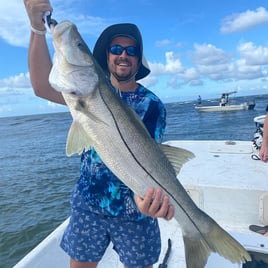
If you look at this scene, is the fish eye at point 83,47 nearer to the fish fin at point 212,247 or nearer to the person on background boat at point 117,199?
the person on background boat at point 117,199

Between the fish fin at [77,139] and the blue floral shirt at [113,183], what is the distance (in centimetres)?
41

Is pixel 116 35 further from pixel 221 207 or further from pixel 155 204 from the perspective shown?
pixel 221 207

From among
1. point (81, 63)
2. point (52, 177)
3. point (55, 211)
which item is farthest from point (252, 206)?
point (52, 177)

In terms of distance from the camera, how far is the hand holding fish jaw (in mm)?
2111

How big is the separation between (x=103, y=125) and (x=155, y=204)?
72cm

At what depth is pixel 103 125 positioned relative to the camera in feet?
7.23

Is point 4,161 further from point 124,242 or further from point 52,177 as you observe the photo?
point 124,242

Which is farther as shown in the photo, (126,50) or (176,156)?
(126,50)

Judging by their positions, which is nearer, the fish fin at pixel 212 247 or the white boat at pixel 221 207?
the fish fin at pixel 212 247

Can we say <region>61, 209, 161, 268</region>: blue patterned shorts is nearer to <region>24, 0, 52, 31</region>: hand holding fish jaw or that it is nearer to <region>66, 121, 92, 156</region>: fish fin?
<region>66, 121, 92, 156</region>: fish fin

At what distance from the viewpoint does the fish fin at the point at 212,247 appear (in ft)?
7.80

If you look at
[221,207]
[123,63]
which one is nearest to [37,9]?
[123,63]

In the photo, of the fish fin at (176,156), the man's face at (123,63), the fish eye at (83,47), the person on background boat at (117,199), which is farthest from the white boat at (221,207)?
the fish eye at (83,47)

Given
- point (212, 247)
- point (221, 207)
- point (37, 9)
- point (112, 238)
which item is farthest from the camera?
point (221, 207)
